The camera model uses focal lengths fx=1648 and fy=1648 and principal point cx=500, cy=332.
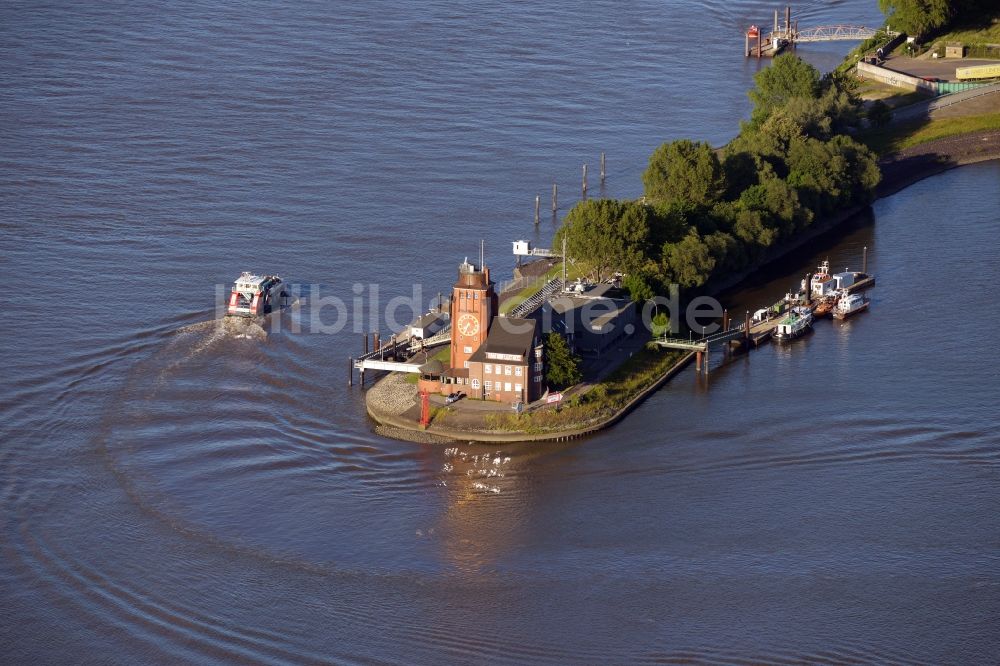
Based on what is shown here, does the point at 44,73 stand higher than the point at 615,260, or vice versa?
the point at 44,73

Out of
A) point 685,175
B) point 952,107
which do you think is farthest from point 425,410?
point 952,107

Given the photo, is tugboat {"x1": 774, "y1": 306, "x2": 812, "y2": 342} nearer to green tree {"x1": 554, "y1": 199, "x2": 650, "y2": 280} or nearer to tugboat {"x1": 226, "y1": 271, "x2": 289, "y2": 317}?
green tree {"x1": 554, "y1": 199, "x2": 650, "y2": 280}

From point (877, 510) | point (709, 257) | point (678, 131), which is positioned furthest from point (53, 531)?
point (678, 131)

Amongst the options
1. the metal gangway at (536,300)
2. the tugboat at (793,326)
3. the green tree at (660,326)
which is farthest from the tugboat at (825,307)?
the metal gangway at (536,300)

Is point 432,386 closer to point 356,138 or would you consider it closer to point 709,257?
point 709,257

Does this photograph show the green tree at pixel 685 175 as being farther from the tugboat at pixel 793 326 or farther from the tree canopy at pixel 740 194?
the tugboat at pixel 793 326

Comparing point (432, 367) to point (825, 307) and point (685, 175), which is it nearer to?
point (825, 307)
